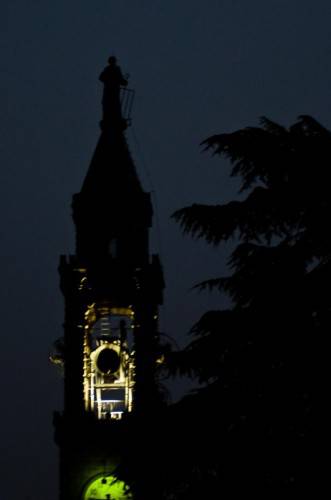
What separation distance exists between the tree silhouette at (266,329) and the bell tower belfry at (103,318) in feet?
88.1

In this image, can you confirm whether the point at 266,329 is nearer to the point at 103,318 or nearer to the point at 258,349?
the point at 258,349

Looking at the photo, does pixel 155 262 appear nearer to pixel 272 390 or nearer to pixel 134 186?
pixel 134 186

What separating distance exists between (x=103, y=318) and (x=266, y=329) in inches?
1238

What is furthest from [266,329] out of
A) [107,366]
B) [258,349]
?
[107,366]

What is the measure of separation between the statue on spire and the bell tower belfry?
240cm

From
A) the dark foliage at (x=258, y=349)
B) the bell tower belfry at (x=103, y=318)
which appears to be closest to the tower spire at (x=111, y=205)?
the bell tower belfry at (x=103, y=318)

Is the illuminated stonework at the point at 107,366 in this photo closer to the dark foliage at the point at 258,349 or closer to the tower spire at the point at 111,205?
the tower spire at the point at 111,205

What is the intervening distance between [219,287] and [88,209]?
31126mm

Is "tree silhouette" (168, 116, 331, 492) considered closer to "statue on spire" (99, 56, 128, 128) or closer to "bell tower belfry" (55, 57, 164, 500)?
"bell tower belfry" (55, 57, 164, 500)

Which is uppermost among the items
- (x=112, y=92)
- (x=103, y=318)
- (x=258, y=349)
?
(x=112, y=92)

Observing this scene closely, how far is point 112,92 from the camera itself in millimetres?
46812

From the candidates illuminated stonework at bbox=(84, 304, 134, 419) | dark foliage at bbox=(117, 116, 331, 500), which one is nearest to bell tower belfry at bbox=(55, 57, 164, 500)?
illuminated stonework at bbox=(84, 304, 134, 419)

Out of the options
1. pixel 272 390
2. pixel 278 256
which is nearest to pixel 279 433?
pixel 272 390

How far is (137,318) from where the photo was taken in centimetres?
4262
